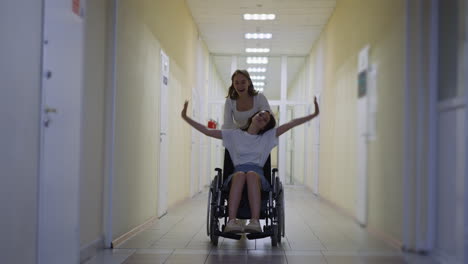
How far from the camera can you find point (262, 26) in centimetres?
859

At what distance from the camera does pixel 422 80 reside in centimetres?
359

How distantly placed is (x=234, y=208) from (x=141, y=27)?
199 cm

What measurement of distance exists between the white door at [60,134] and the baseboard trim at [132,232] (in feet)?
2.38

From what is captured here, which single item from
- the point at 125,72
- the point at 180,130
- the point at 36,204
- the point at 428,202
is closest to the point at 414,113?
the point at 428,202

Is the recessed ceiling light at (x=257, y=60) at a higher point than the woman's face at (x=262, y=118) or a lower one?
higher

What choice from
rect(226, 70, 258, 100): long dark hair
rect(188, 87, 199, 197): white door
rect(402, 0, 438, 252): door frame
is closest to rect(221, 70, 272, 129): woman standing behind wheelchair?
rect(226, 70, 258, 100): long dark hair

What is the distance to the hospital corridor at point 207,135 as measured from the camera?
245cm

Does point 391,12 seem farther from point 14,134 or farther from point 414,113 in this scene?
point 14,134

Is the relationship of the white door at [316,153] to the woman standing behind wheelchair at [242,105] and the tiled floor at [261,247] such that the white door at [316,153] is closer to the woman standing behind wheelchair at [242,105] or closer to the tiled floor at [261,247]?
the tiled floor at [261,247]

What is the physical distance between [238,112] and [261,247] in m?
1.08

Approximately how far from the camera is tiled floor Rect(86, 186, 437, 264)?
3.27 meters

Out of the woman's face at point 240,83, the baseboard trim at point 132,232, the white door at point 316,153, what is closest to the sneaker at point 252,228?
the baseboard trim at point 132,232

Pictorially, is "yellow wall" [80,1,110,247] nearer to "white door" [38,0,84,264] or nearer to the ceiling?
"white door" [38,0,84,264]

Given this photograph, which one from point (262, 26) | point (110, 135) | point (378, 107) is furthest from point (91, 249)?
point (262, 26)
